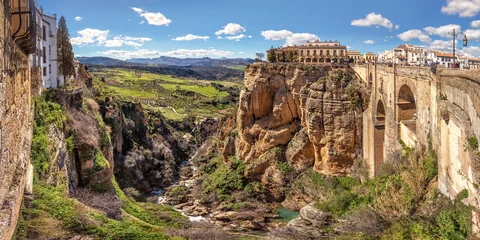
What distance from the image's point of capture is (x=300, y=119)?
41.6m

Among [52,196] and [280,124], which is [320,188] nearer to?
[280,124]

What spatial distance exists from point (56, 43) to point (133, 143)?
20.6m

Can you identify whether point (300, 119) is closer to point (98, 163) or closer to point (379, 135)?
point (379, 135)

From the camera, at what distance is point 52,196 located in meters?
14.1

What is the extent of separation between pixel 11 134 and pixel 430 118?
59.3ft

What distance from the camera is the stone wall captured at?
31.3 ft


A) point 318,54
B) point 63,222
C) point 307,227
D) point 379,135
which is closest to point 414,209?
point 307,227

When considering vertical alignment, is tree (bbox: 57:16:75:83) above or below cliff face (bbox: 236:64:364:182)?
above

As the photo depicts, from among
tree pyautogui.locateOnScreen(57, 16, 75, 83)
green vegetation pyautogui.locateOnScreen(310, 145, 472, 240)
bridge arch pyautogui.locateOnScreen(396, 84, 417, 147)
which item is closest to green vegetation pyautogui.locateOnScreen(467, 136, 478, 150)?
green vegetation pyautogui.locateOnScreen(310, 145, 472, 240)

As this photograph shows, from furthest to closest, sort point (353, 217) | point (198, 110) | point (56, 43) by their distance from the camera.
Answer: point (198, 110) < point (56, 43) < point (353, 217)

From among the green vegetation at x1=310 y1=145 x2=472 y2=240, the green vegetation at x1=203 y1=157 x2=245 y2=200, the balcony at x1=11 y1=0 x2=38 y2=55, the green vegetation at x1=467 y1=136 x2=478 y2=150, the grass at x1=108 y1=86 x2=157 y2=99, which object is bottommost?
the green vegetation at x1=203 y1=157 x2=245 y2=200

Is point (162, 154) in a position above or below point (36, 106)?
below

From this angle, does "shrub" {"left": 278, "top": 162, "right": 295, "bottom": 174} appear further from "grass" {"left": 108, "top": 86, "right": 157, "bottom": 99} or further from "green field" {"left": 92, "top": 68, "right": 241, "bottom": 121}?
"grass" {"left": 108, "top": 86, "right": 157, "bottom": 99}

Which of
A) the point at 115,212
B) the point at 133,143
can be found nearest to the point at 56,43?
the point at 115,212
